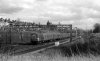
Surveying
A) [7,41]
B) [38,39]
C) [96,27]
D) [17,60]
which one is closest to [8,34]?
[7,41]

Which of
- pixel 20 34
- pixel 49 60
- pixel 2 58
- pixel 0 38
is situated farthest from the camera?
pixel 20 34

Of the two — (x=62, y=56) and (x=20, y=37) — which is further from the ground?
(x=62, y=56)

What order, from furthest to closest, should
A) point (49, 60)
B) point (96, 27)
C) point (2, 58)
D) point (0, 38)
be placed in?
1. point (96, 27)
2. point (0, 38)
3. point (49, 60)
4. point (2, 58)

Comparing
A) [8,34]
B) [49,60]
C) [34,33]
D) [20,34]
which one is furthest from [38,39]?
[49,60]

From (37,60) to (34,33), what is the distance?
99.4ft

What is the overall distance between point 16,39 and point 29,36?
10.8ft

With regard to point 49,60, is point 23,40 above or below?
below

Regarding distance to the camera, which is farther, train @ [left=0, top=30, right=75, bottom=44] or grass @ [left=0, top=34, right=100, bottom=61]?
train @ [left=0, top=30, right=75, bottom=44]

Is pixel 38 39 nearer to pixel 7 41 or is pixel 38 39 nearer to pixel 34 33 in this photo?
pixel 34 33

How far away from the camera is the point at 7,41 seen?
33.3 meters

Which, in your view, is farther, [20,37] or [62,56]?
[20,37]

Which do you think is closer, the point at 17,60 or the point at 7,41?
the point at 17,60

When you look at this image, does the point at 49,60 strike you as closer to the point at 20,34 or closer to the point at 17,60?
the point at 17,60

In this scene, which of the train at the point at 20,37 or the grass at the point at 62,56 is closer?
the grass at the point at 62,56
